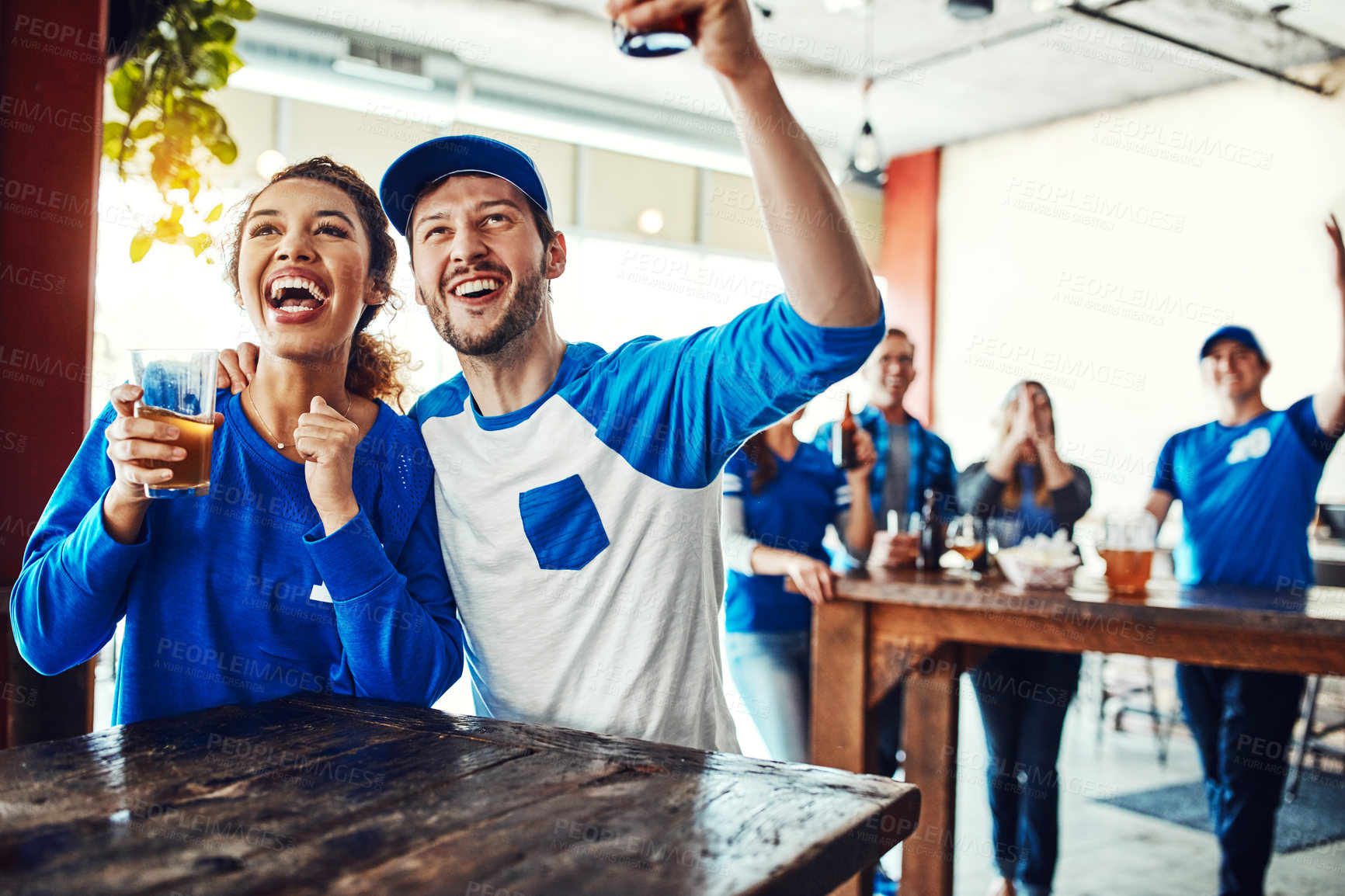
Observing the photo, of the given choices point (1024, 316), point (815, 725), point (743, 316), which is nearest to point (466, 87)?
point (1024, 316)

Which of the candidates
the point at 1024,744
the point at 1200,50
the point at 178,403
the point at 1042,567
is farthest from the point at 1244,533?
the point at 1200,50

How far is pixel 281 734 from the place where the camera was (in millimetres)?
1125

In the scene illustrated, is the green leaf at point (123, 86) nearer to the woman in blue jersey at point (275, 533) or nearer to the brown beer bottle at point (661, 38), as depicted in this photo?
the woman in blue jersey at point (275, 533)

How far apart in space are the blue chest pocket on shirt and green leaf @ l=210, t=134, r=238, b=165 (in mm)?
1074

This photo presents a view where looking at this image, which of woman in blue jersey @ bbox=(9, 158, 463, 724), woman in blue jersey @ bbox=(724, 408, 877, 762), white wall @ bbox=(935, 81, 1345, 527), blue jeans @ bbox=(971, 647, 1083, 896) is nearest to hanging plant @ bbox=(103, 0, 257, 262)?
woman in blue jersey @ bbox=(9, 158, 463, 724)

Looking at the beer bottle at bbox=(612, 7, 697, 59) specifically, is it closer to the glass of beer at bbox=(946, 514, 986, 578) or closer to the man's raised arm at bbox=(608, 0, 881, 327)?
the man's raised arm at bbox=(608, 0, 881, 327)

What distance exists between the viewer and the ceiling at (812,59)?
203 inches

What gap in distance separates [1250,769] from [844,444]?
1.35m

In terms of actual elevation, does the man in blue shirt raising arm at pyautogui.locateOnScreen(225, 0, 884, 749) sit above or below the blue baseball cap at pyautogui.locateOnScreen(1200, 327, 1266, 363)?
below

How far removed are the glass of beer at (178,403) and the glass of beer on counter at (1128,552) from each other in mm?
1850

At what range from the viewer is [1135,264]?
644 centimetres

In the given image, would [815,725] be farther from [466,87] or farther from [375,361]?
[466,87]

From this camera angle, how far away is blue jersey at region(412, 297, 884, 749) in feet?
4.53

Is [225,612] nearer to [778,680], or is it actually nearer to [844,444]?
[778,680]
